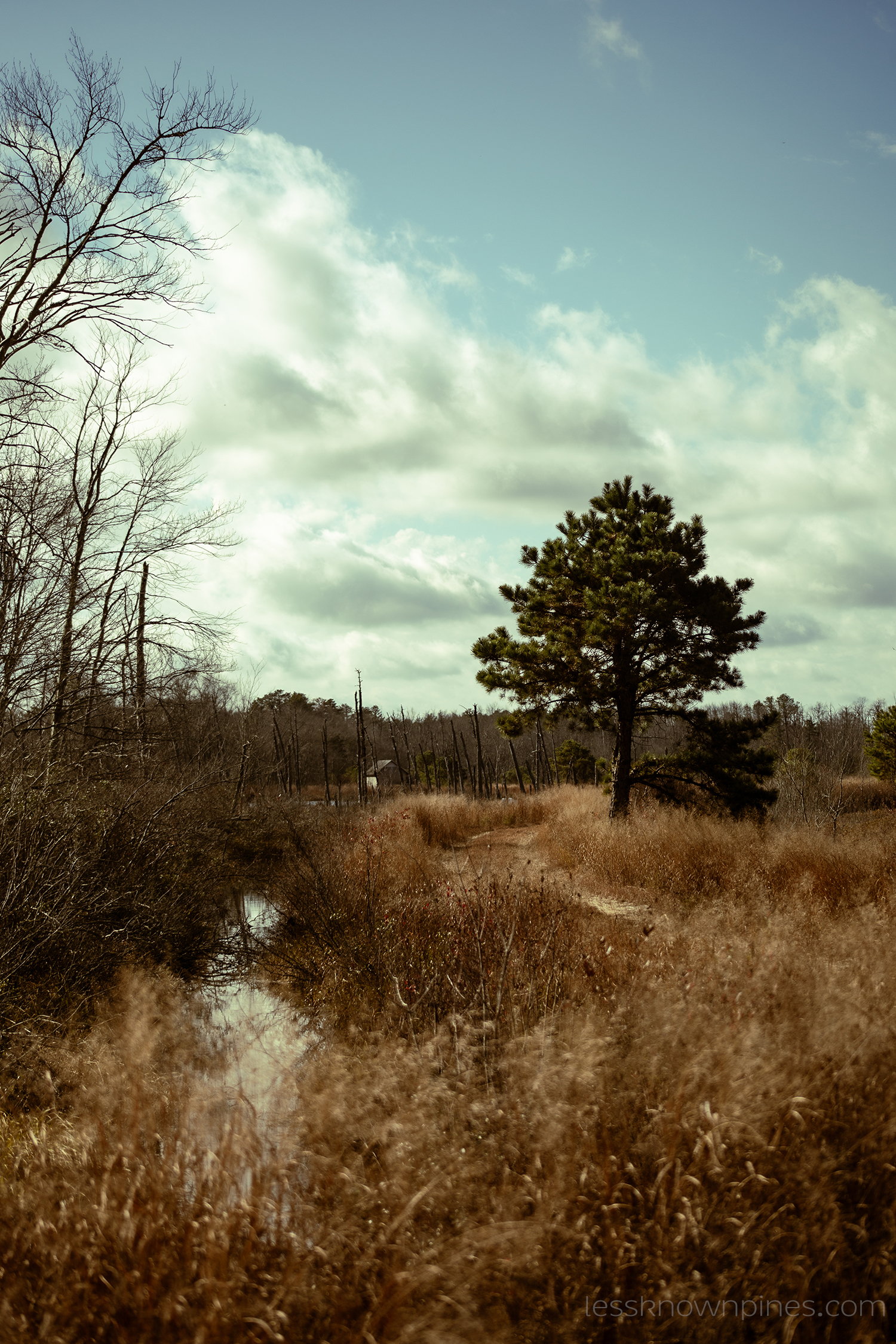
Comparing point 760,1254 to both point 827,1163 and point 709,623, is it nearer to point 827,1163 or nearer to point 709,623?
point 827,1163

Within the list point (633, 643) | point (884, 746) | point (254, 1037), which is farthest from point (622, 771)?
point (884, 746)

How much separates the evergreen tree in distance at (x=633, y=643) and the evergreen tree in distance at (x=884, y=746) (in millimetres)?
13547

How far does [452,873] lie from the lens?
11.4m

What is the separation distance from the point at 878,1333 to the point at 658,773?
13790 millimetres

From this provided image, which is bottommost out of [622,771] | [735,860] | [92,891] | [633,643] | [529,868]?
[529,868]

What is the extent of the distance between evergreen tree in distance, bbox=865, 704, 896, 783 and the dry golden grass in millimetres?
24657

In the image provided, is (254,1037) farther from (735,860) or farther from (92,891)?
(735,860)

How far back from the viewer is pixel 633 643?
51.7ft

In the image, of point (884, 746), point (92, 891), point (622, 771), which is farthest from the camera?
point (884, 746)

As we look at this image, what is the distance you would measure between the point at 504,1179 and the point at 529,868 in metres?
Answer: 10.6

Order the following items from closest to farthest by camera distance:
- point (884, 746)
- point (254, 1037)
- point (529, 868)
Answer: point (254, 1037) → point (529, 868) → point (884, 746)

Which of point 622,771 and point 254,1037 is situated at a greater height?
point 622,771

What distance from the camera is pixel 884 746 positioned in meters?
26.7

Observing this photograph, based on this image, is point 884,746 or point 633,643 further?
point 884,746
